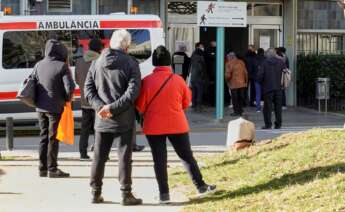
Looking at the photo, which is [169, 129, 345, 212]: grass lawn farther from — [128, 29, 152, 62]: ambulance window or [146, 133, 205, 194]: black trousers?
[128, 29, 152, 62]: ambulance window

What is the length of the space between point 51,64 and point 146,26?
6.24m

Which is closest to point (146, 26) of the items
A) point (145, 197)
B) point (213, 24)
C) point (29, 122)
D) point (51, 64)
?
point (213, 24)

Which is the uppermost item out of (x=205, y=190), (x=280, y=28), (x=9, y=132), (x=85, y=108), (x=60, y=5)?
(x=60, y=5)

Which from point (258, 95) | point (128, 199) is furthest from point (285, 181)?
point (258, 95)

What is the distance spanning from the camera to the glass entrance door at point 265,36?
22703 millimetres

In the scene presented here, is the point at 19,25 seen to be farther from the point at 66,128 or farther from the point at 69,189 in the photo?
the point at 69,189

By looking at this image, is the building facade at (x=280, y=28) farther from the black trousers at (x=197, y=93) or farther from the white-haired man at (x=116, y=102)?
the white-haired man at (x=116, y=102)

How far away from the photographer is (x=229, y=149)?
1138cm

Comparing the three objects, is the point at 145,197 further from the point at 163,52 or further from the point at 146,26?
the point at 146,26

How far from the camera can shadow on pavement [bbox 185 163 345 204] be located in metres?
8.04

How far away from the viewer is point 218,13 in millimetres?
17297

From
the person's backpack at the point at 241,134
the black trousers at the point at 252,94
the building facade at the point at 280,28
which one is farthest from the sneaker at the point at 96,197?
the black trousers at the point at 252,94

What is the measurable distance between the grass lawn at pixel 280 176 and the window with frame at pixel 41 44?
523cm

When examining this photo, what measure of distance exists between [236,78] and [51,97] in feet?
32.9
